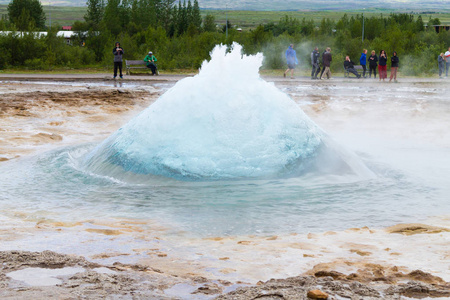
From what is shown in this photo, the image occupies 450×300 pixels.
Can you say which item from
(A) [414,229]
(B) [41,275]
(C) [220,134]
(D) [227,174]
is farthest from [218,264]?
(C) [220,134]

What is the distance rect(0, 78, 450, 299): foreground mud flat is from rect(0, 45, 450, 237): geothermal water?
0.44 m

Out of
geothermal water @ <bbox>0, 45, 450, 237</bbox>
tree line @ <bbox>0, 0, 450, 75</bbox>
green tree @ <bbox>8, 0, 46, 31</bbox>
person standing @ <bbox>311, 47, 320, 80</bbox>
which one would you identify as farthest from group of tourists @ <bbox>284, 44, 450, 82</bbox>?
green tree @ <bbox>8, 0, 46, 31</bbox>

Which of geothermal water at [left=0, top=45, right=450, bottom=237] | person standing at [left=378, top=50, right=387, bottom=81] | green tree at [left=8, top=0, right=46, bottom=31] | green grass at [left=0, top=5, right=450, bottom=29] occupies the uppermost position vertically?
green grass at [left=0, top=5, right=450, bottom=29]

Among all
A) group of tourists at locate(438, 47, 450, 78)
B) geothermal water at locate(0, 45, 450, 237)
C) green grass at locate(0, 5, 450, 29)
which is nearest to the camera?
geothermal water at locate(0, 45, 450, 237)

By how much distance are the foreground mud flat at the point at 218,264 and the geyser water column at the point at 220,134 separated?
167cm

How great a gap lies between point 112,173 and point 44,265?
10.7 feet

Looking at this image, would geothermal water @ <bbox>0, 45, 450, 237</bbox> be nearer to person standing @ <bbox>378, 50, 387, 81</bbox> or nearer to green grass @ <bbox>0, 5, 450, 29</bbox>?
person standing @ <bbox>378, 50, 387, 81</bbox>

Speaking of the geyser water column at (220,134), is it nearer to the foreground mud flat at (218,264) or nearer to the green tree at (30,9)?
the foreground mud flat at (218,264)

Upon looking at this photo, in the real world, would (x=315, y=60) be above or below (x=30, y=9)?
below

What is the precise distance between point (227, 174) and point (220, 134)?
0.44m

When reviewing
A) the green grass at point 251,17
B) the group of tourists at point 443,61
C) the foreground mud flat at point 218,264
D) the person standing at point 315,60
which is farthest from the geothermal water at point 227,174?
the green grass at point 251,17

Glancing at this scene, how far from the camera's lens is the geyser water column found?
6.73 m

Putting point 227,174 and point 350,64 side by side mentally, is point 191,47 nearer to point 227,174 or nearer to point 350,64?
point 350,64

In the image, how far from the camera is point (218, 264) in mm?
4023
